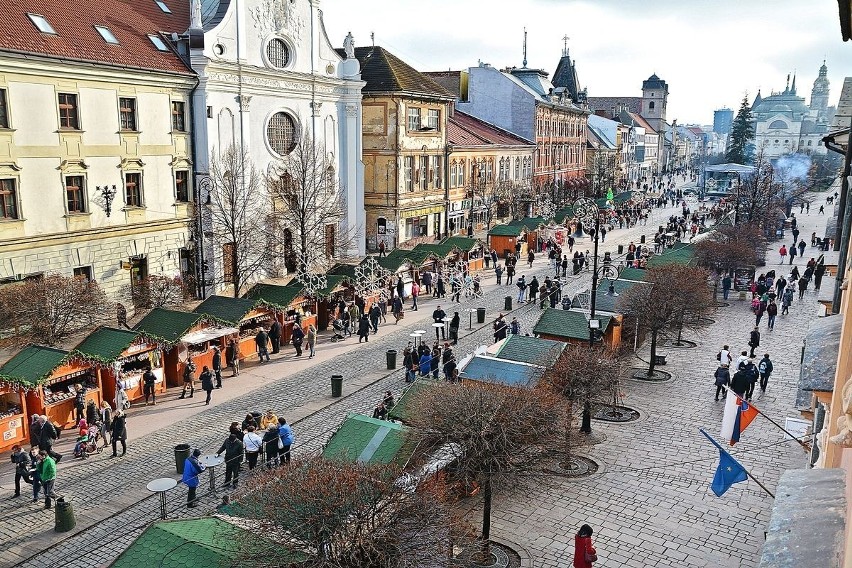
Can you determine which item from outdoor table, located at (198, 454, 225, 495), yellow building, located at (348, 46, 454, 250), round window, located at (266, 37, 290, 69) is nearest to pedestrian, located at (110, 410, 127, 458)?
outdoor table, located at (198, 454, 225, 495)

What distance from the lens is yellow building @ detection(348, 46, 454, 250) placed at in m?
44.5

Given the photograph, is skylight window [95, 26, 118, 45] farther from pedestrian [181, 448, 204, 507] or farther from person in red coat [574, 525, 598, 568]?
person in red coat [574, 525, 598, 568]

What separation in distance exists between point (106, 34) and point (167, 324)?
14518 millimetres

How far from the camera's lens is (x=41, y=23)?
85.6 feet

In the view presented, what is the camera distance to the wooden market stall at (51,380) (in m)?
17.3

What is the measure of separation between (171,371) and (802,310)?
27.8 meters

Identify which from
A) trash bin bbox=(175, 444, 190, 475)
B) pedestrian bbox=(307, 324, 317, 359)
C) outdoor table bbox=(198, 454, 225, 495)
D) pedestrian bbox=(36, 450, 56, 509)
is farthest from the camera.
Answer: pedestrian bbox=(307, 324, 317, 359)

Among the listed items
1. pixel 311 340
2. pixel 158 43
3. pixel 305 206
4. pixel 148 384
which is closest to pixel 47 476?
pixel 148 384

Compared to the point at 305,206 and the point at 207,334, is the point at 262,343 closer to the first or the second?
the point at 207,334

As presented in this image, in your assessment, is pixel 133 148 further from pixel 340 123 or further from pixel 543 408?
pixel 543 408

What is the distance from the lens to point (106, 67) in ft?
88.9

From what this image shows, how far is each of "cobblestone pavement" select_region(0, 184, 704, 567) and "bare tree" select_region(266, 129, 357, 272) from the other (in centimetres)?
864

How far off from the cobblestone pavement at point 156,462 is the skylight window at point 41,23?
15662 millimetres

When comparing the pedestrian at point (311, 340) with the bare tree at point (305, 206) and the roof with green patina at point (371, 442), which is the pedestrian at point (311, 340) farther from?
the roof with green patina at point (371, 442)
